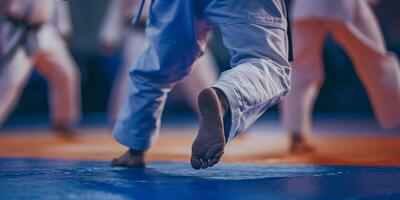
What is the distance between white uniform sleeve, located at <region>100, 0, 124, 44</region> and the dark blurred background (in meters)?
3.31

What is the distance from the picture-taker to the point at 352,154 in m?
3.50

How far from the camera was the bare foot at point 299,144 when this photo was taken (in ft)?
11.8

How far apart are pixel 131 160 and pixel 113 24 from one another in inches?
104

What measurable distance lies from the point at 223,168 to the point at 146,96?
1.36ft

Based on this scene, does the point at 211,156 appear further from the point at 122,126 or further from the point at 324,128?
the point at 324,128

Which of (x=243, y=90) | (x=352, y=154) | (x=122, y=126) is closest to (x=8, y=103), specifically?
(x=122, y=126)

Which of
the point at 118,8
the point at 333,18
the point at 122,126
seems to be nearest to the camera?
the point at 122,126

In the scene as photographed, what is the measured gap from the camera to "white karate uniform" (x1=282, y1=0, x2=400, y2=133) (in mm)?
3367

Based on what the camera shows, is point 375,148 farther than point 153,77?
Yes

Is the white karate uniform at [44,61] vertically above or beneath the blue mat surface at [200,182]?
above

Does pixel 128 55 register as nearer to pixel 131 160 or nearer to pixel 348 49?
pixel 348 49

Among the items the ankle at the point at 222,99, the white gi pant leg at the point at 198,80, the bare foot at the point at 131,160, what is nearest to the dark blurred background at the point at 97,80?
the white gi pant leg at the point at 198,80

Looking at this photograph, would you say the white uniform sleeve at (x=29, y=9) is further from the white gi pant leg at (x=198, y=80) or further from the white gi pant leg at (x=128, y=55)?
the white gi pant leg at (x=198, y=80)

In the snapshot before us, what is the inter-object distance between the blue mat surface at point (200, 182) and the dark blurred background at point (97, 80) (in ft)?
19.2
